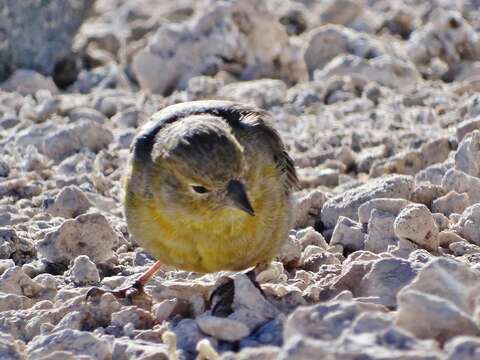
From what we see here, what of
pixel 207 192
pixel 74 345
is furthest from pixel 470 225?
pixel 74 345

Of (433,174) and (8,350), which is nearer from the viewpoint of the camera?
(8,350)

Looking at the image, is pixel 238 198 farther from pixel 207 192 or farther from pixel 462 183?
pixel 462 183

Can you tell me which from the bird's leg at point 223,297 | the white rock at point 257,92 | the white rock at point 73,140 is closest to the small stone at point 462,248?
the bird's leg at point 223,297

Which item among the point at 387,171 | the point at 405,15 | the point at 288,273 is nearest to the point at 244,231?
the point at 288,273

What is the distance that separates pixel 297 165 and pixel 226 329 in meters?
4.10

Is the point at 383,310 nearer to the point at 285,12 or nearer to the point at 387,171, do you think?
the point at 387,171

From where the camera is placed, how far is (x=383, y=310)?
205 inches

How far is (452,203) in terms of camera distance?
7387 mm

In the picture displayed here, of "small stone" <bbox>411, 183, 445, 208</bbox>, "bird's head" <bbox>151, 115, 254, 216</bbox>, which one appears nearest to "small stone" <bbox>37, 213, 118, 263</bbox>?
"bird's head" <bbox>151, 115, 254, 216</bbox>

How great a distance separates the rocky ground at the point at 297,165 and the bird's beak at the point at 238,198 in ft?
1.18

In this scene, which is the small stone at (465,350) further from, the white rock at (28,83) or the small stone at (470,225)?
the white rock at (28,83)

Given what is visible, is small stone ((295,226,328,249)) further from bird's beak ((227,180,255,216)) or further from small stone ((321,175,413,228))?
bird's beak ((227,180,255,216))

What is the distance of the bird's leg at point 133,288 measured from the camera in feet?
20.8

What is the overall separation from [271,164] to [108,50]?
7102mm
